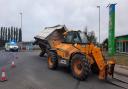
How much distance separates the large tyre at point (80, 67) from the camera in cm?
1427

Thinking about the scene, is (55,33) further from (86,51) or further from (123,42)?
(123,42)

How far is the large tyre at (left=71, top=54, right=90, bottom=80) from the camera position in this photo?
14270 mm

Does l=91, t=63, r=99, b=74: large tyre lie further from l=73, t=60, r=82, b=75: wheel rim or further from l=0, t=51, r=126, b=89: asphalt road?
l=73, t=60, r=82, b=75: wheel rim

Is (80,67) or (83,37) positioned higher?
(83,37)

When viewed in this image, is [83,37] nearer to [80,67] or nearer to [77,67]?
[77,67]

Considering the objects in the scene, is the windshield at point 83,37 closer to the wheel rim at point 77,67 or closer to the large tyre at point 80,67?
the large tyre at point 80,67

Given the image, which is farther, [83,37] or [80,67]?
[83,37]

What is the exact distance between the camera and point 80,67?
14.9 meters

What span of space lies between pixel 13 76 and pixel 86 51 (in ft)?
13.6

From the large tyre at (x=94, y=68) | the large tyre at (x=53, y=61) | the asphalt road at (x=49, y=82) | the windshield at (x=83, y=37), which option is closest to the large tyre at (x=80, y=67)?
the asphalt road at (x=49, y=82)

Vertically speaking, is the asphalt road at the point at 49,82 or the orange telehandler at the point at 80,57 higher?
the orange telehandler at the point at 80,57

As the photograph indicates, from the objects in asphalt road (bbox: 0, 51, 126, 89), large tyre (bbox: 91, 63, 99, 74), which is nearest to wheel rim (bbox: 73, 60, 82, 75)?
asphalt road (bbox: 0, 51, 126, 89)

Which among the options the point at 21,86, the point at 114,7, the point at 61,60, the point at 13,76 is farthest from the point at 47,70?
the point at 114,7

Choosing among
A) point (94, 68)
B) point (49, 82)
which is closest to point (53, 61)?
point (94, 68)
